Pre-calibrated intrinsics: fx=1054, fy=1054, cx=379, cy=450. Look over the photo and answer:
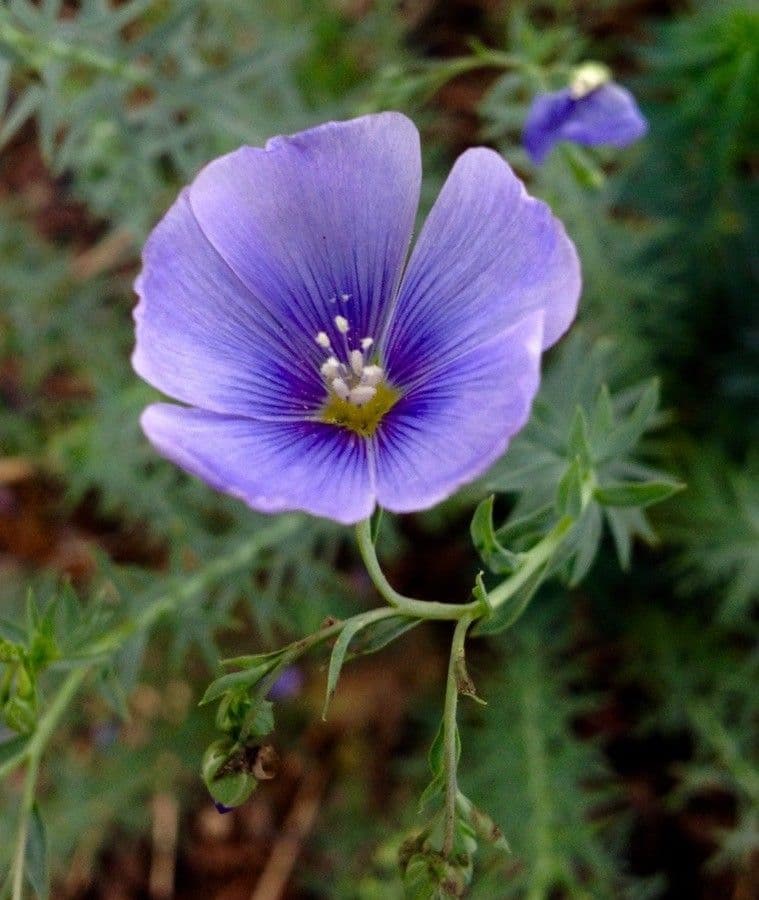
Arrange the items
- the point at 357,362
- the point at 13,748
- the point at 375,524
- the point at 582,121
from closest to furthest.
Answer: the point at 375,524 < the point at 13,748 < the point at 357,362 < the point at 582,121

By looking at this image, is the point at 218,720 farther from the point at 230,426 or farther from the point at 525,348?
the point at 525,348

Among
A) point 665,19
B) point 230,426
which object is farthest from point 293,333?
point 665,19

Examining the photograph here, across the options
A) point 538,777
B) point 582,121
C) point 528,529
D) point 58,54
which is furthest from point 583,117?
point 538,777

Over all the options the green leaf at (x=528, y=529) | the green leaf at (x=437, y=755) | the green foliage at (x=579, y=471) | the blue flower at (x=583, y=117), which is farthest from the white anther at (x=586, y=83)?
the green leaf at (x=437, y=755)

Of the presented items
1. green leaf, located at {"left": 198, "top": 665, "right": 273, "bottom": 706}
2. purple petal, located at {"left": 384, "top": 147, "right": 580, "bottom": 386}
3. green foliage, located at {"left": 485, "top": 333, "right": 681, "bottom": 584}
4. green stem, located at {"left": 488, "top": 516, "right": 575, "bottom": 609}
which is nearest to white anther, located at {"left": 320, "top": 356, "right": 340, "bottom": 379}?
purple petal, located at {"left": 384, "top": 147, "right": 580, "bottom": 386}

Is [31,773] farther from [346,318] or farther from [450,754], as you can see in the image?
[346,318]

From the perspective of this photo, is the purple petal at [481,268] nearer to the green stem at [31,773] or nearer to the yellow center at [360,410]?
the yellow center at [360,410]
